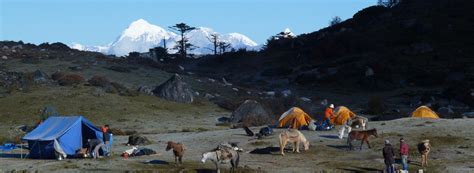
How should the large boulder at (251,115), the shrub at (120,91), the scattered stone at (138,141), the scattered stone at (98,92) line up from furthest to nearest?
the shrub at (120,91)
the scattered stone at (98,92)
the large boulder at (251,115)
the scattered stone at (138,141)

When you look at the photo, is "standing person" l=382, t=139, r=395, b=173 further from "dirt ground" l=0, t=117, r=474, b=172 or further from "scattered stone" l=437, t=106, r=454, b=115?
"scattered stone" l=437, t=106, r=454, b=115

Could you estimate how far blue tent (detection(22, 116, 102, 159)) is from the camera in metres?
32.6

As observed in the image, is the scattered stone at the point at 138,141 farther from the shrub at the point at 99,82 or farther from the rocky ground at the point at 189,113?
the shrub at the point at 99,82

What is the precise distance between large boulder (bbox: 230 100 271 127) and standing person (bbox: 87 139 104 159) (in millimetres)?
17149

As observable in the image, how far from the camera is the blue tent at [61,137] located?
32562 mm

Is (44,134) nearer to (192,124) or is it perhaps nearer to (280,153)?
(280,153)

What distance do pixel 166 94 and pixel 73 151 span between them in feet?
97.7

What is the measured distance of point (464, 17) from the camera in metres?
104

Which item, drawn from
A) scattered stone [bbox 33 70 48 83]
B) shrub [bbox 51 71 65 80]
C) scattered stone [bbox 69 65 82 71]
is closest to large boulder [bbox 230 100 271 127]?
scattered stone [bbox 33 70 48 83]

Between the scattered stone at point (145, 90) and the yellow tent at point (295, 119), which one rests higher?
the scattered stone at point (145, 90)

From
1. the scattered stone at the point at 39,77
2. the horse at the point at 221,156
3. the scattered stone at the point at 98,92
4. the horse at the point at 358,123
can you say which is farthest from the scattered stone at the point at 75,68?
the horse at the point at 221,156

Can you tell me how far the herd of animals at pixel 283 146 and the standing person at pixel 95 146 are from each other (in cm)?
414

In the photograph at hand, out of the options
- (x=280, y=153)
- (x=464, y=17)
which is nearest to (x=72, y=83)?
(x=280, y=153)

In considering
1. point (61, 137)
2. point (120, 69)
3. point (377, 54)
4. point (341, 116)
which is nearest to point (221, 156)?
point (61, 137)
